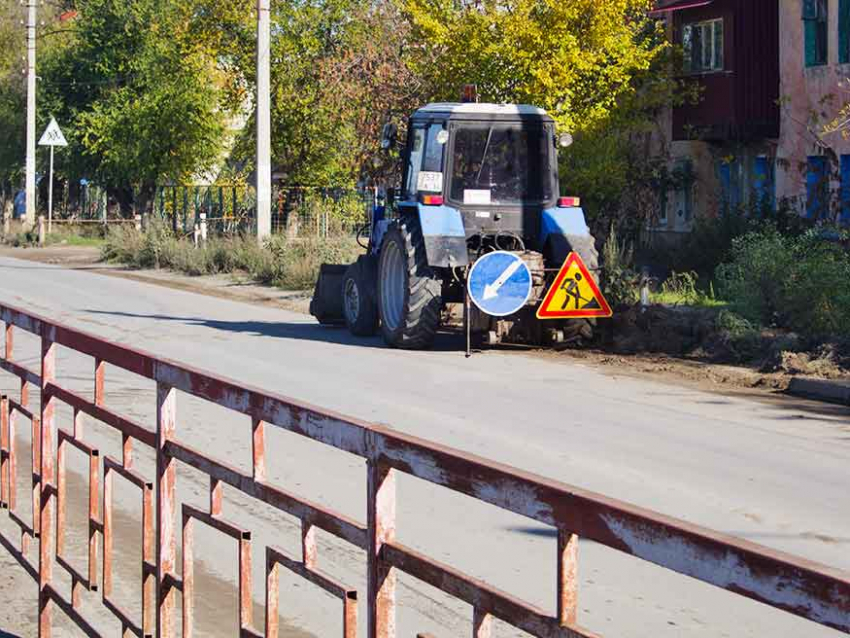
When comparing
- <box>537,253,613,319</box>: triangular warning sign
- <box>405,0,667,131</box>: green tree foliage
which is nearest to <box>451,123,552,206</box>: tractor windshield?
<box>537,253,613,319</box>: triangular warning sign

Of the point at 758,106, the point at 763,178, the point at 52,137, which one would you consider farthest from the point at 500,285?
the point at 52,137

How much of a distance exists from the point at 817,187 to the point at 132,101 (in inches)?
1216

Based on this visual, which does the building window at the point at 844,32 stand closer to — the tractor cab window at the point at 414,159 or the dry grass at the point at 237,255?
the dry grass at the point at 237,255

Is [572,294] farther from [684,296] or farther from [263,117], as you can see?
[263,117]

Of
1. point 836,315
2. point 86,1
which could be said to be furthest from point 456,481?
point 86,1

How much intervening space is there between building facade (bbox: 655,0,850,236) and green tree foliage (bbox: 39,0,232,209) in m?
15.6

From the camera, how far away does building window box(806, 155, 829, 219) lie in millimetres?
26955

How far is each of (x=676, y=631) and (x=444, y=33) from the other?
2197 centimetres

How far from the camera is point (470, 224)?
722 inches

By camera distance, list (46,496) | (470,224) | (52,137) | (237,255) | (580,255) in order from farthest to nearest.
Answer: (52,137), (237,255), (470,224), (580,255), (46,496)

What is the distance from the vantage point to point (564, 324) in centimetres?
1780

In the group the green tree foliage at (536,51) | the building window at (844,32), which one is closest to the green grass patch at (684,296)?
the green tree foliage at (536,51)

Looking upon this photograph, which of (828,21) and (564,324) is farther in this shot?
(828,21)

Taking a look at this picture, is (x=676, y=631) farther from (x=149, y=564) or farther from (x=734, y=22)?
(x=734, y=22)
